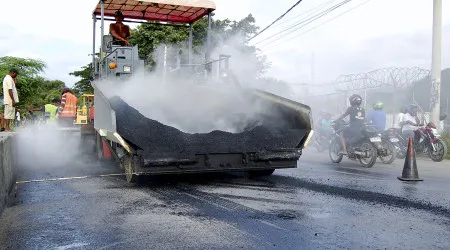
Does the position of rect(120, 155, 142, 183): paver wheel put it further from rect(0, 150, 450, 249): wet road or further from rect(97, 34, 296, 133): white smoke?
rect(97, 34, 296, 133): white smoke

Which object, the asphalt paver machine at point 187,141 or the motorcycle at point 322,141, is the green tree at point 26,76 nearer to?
the motorcycle at point 322,141

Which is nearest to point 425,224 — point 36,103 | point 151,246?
point 151,246

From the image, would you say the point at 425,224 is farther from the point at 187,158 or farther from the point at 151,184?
the point at 151,184

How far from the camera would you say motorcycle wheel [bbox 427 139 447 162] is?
10.9 meters

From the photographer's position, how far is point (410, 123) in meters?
11.7

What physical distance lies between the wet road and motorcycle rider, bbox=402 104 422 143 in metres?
4.33

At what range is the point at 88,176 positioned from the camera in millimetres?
7691

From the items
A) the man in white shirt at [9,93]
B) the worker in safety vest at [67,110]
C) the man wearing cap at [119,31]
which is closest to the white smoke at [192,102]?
the man wearing cap at [119,31]

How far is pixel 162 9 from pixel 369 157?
548cm

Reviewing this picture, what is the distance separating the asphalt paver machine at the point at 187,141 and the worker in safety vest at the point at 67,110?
426 centimetres

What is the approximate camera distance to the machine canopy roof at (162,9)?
8.48 metres

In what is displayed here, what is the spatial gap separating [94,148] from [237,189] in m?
4.17

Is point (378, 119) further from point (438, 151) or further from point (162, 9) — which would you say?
point (162, 9)

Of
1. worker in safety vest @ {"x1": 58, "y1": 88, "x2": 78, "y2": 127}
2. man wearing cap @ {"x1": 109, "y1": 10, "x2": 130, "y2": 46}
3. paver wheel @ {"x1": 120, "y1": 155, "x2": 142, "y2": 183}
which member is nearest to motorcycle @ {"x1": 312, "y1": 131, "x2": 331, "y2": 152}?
worker in safety vest @ {"x1": 58, "y1": 88, "x2": 78, "y2": 127}
